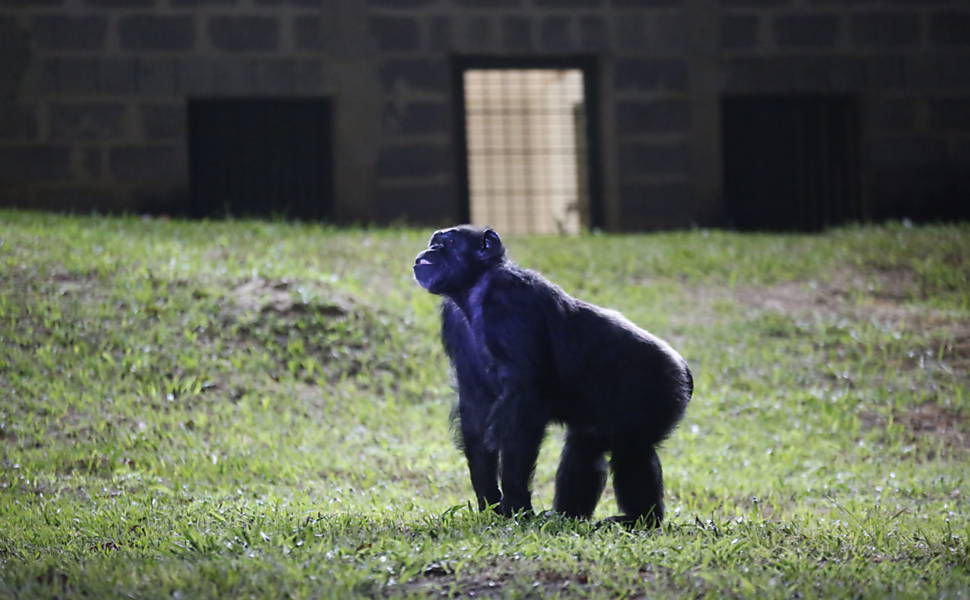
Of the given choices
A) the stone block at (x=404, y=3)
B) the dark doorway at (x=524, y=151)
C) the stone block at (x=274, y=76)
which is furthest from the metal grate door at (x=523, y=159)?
the stone block at (x=274, y=76)

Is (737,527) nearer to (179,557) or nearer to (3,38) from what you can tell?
(179,557)

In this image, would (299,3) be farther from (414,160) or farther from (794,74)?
(794,74)

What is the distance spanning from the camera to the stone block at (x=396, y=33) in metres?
14.2

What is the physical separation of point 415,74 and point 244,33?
201 cm

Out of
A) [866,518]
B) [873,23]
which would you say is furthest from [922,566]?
[873,23]

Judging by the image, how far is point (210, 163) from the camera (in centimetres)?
1438

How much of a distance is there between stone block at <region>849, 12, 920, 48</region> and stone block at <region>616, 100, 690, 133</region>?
2.41m

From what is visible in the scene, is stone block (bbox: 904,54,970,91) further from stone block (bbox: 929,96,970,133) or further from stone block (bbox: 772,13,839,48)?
stone block (bbox: 772,13,839,48)

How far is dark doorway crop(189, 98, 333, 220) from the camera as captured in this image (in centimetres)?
1437

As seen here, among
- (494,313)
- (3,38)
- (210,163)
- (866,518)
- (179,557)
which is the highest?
(3,38)

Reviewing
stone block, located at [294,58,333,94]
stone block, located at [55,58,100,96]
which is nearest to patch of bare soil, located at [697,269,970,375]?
stone block, located at [294,58,333,94]

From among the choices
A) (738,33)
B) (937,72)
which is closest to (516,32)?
(738,33)

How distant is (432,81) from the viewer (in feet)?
46.8

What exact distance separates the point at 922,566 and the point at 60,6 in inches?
466
